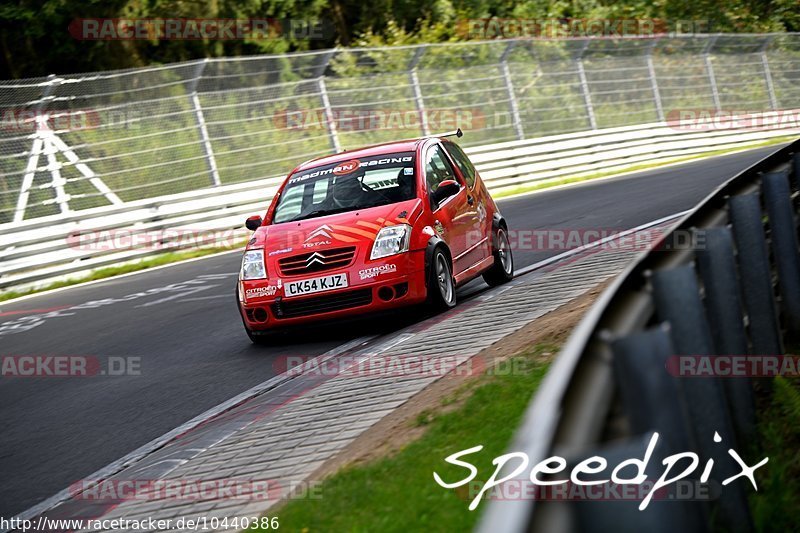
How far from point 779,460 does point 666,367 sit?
2.04 metres

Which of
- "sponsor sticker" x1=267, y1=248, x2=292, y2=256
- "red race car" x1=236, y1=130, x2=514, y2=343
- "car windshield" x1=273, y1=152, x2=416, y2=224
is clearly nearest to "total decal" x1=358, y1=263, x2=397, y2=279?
"red race car" x1=236, y1=130, x2=514, y2=343

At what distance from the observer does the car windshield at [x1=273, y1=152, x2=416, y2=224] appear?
1099 centimetres

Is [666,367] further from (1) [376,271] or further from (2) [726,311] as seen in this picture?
(1) [376,271]

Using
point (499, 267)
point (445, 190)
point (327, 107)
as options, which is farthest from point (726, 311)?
point (327, 107)

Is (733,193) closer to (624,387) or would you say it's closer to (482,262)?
(624,387)

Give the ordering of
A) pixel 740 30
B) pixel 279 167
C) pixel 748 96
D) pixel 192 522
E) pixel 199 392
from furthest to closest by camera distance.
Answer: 1. pixel 740 30
2. pixel 748 96
3. pixel 279 167
4. pixel 199 392
5. pixel 192 522

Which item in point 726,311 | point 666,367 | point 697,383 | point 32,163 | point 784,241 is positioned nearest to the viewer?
point 666,367

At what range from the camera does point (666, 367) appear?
3002 mm

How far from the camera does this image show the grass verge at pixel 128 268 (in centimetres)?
1772

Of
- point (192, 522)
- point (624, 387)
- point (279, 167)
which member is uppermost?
point (624, 387)

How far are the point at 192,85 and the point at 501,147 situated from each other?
24.9 feet

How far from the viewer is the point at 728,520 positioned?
12.9ft

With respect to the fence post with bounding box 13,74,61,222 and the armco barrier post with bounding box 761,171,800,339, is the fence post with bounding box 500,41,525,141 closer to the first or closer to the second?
the fence post with bounding box 13,74,61,222

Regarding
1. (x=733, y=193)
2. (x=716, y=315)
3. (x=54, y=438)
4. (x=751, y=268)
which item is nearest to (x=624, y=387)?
(x=716, y=315)
